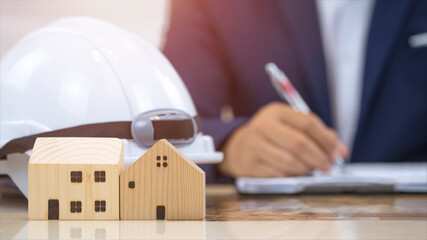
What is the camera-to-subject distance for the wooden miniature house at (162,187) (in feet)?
1.24

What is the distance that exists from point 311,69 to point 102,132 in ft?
2.81

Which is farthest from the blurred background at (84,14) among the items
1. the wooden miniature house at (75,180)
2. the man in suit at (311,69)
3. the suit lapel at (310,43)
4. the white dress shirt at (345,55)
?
the white dress shirt at (345,55)

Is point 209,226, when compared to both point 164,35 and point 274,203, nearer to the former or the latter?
point 274,203

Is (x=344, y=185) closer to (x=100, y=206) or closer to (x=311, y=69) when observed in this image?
(x=100, y=206)

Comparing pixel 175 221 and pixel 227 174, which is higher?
pixel 227 174

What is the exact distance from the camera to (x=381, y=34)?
46.3 inches

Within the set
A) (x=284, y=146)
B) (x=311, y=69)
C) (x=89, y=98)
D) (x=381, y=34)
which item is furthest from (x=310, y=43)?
(x=89, y=98)

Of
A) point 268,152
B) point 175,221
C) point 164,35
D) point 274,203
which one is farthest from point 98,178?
point 164,35

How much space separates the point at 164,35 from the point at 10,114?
1025 millimetres

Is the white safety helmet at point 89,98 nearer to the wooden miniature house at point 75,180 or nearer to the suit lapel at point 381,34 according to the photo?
the wooden miniature house at point 75,180

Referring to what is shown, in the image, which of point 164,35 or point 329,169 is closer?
point 329,169

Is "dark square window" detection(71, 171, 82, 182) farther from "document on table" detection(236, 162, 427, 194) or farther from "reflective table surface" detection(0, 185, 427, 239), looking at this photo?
"document on table" detection(236, 162, 427, 194)

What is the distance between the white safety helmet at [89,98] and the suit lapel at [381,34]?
2.56 feet

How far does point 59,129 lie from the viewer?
47 centimetres
